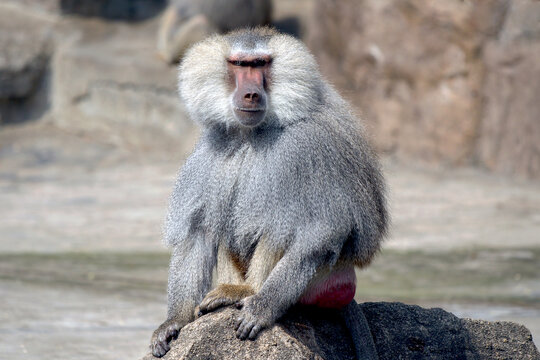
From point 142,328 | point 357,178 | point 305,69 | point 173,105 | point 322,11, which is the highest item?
point 305,69

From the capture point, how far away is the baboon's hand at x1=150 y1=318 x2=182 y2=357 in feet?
12.0

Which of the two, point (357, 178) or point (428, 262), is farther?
point (428, 262)

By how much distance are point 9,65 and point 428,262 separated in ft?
22.7

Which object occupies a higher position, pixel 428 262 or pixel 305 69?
pixel 305 69

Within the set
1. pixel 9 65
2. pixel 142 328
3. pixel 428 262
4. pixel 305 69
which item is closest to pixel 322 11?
pixel 9 65

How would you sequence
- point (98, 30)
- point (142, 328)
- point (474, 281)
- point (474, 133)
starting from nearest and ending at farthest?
point (142, 328) → point (474, 281) → point (474, 133) → point (98, 30)

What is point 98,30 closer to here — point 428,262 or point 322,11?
point 322,11

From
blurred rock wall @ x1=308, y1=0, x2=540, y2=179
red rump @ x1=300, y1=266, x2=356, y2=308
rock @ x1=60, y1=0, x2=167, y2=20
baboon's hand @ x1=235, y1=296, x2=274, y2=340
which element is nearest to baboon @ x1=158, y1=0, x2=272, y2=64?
rock @ x1=60, y1=0, x2=167, y2=20

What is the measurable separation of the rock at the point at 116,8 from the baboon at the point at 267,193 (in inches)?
353

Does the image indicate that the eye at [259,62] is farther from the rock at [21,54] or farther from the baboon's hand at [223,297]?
the rock at [21,54]

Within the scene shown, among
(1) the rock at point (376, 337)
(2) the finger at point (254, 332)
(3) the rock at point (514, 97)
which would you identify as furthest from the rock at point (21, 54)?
(2) the finger at point (254, 332)

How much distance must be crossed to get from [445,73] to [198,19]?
3710 millimetres

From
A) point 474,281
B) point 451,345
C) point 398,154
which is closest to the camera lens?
point 451,345

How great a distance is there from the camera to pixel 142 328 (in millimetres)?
5102
